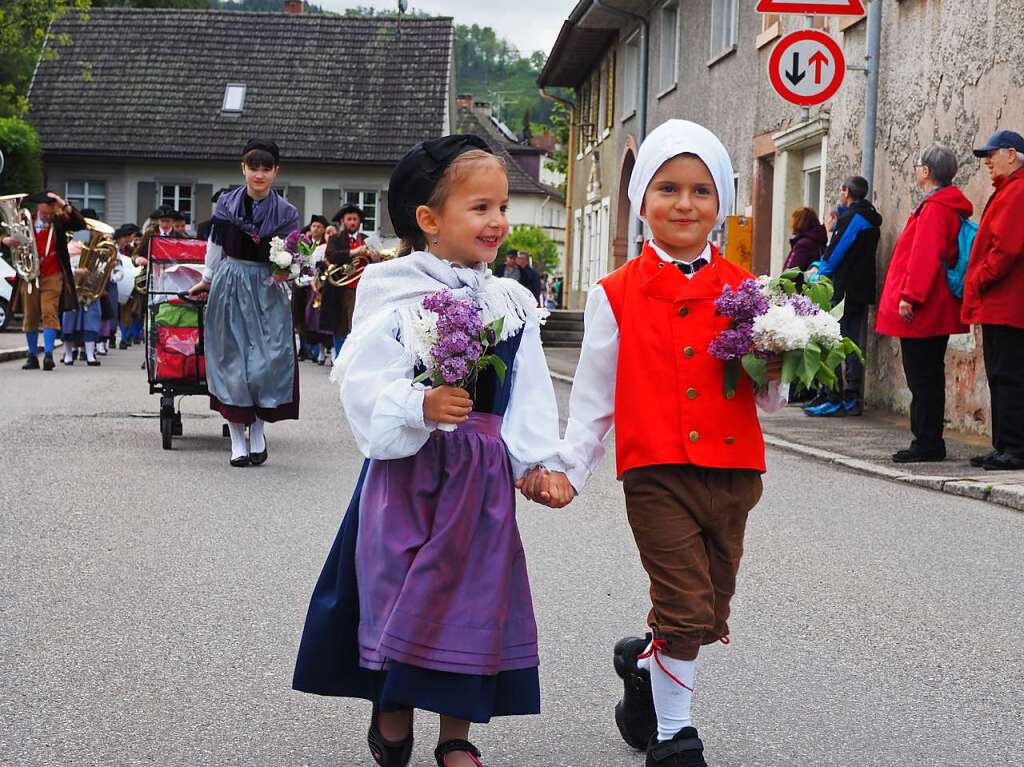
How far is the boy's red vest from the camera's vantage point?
4023 mm

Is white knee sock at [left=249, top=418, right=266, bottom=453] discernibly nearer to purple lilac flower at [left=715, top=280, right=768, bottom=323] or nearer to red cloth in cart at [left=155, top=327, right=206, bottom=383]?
red cloth in cart at [left=155, top=327, right=206, bottom=383]

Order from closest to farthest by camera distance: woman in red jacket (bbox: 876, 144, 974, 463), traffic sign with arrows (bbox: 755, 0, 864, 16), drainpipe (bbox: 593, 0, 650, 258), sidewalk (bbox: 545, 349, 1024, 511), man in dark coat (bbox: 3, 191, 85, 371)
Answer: sidewalk (bbox: 545, 349, 1024, 511)
woman in red jacket (bbox: 876, 144, 974, 463)
traffic sign with arrows (bbox: 755, 0, 864, 16)
man in dark coat (bbox: 3, 191, 85, 371)
drainpipe (bbox: 593, 0, 650, 258)

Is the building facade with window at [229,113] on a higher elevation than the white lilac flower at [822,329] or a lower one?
higher

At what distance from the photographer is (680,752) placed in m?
3.94

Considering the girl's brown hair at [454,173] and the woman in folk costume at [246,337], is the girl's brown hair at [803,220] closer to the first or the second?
the woman in folk costume at [246,337]

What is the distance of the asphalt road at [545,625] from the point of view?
435 cm

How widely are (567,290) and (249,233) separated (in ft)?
108

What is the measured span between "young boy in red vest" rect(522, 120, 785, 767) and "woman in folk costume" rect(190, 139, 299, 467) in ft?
19.8

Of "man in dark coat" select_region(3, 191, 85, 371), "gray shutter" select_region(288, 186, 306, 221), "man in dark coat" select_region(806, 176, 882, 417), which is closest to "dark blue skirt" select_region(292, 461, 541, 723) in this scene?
"man in dark coat" select_region(806, 176, 882, 417)

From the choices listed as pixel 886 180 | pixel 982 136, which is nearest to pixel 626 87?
pixel 886 180

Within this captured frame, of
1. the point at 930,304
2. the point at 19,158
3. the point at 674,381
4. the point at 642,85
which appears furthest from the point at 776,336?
the point at 19,158

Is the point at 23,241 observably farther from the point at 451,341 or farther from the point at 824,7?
the point at 451,341

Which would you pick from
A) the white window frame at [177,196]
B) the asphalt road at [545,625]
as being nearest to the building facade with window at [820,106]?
the asphalt road at [545,625]

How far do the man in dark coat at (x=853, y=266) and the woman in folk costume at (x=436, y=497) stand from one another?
1013 cm
